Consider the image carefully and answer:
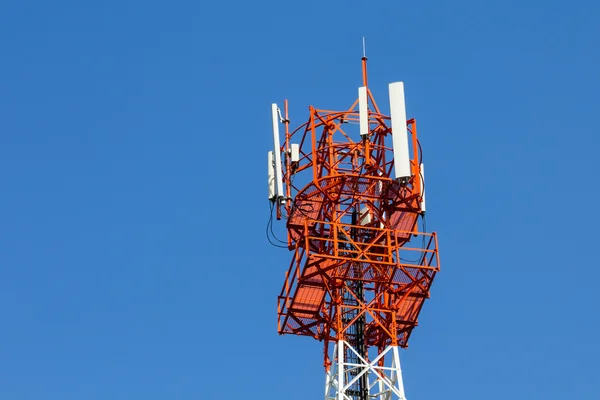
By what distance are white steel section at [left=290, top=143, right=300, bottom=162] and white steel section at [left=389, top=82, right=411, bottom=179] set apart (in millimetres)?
6068

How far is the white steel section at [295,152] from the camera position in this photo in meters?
122

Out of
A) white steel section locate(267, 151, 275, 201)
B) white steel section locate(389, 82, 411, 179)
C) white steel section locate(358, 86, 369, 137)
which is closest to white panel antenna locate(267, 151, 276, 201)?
white steel section locate(267, 151, 275, 201)

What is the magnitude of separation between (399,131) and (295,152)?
21.4 ft

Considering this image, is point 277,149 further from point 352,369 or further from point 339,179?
point 352,369

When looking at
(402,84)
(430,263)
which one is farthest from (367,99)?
(430,263)

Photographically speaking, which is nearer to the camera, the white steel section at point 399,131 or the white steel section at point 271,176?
the white steel section at point 399,131

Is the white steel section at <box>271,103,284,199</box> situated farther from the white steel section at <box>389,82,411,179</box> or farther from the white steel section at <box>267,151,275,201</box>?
the white steel section at <box>389,82,411,179</box>

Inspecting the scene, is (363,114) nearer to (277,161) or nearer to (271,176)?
(277,161)

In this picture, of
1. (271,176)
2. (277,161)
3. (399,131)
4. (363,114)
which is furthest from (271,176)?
(399,131)

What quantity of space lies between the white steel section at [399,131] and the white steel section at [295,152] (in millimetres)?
6068

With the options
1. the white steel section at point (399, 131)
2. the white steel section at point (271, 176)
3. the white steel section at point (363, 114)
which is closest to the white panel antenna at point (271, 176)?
the white steel section at point (271, 176)

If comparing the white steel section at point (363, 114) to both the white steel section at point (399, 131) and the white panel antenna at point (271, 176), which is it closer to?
the white steel section at point (399, 131)

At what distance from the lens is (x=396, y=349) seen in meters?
118

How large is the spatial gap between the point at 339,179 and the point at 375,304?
719 centimetres
